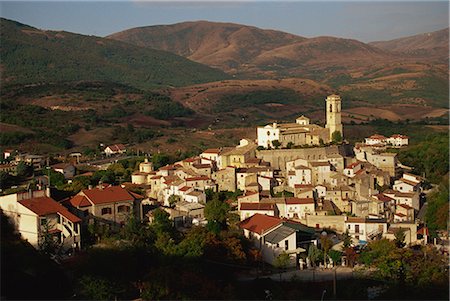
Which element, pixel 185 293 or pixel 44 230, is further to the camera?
pixel 44 230

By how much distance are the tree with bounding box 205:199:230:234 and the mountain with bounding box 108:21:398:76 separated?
10165 centimetres

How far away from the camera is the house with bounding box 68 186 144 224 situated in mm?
16823

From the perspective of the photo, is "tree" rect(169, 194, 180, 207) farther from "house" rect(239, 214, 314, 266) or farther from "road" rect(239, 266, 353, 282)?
"road" rect(239, 266, 353, 282)

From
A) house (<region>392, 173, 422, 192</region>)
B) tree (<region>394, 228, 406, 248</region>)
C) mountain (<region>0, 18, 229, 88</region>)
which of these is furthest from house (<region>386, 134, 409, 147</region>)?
mountain (<region>0, 18, 229, 88</region>)

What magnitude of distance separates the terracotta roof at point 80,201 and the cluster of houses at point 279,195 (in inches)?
1.0

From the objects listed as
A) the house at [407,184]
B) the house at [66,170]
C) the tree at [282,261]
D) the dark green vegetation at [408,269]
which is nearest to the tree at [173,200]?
the tree at [282,261]

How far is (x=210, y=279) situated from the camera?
45.8 feet

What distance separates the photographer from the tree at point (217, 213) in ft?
58.1

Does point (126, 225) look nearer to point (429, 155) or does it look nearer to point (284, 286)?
point (284, 286)

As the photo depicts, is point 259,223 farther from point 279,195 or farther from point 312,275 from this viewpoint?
point 279,195

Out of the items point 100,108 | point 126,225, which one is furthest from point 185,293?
point 100,108

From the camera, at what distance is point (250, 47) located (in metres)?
162

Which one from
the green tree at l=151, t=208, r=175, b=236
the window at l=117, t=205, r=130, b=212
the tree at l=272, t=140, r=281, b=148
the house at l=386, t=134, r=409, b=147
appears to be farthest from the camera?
the house at l=386, t=134, r=409, b=147

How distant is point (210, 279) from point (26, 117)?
34.5 m
